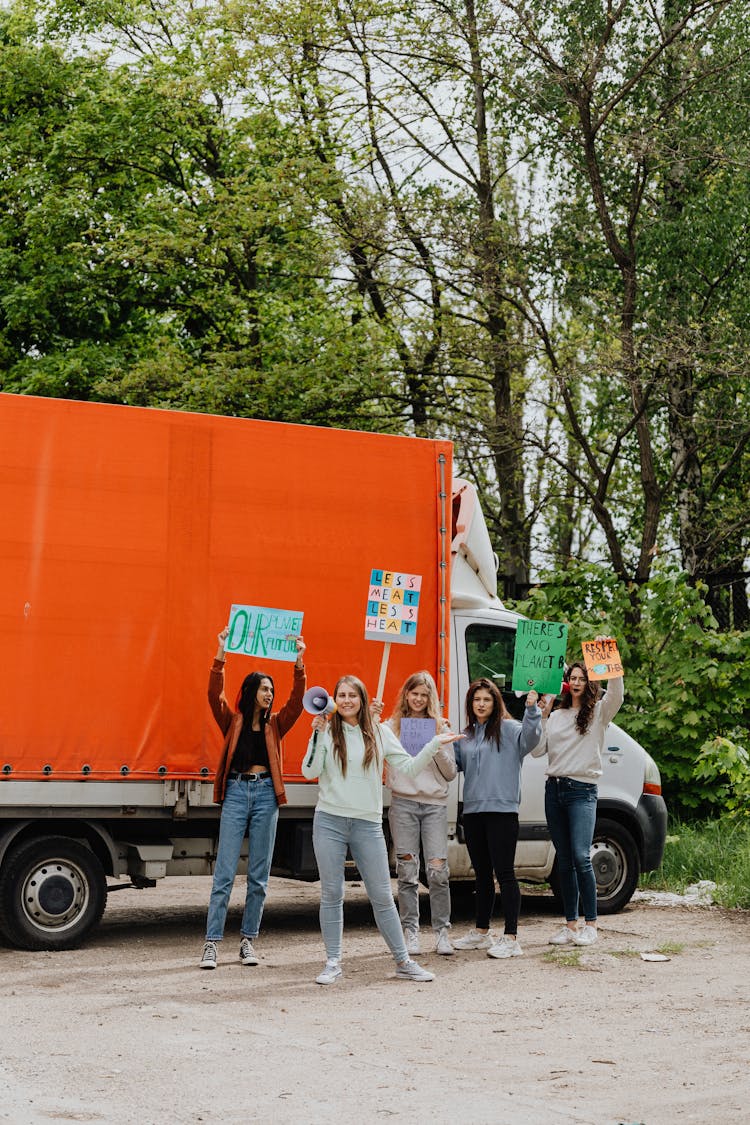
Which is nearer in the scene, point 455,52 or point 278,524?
point 278,524

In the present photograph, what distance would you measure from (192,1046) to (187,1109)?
1193 millimetres

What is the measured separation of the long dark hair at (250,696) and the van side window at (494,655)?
2.13 m

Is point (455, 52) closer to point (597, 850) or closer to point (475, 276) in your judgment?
point (475, 276)

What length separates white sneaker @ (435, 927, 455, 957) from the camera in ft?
31.1

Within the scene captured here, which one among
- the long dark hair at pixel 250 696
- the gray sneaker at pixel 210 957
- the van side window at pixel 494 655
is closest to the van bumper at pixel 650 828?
the van side window at pixel 494 655

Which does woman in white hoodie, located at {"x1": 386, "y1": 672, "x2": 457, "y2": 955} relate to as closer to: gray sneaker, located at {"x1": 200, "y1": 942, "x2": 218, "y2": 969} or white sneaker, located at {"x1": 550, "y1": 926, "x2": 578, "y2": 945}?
white sneaker, located at {"x1": 550, "y1": 926, "x2": 578, "y2": 945}

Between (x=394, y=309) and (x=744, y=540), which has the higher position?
(x=394, y=309)

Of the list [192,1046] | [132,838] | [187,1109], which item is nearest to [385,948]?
[132,838]

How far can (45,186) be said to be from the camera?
2461 cm

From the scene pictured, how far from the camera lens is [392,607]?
32.3 ft

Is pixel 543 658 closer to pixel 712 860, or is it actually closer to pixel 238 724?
pixel 238 724

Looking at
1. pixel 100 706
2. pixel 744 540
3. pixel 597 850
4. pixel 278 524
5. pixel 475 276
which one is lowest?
pixel 597 850

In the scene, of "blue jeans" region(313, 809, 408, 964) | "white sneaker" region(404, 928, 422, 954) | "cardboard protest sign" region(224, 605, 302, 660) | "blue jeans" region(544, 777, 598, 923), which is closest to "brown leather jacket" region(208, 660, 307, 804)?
"cardboard protest sign" region(224, 605, 302, 660)

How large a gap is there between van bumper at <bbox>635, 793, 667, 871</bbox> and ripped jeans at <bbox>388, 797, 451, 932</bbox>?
2505 mm
